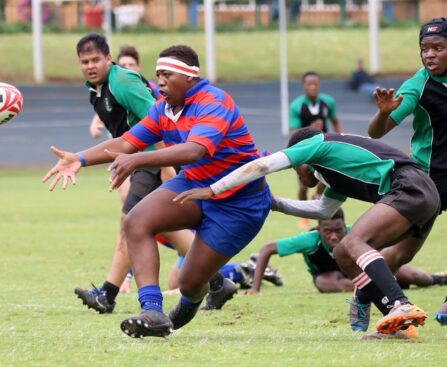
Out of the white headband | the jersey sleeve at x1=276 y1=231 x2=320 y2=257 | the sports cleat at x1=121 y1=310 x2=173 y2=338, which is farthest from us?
the jersey sleeve at x1=276 y1=231 x2=320 y2=257

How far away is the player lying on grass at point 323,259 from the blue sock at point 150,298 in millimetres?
3808

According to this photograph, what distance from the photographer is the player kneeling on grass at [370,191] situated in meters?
7.60

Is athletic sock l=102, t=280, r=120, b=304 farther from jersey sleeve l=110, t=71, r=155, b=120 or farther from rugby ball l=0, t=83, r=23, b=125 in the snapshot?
rugby ball l=0, t=83, r=23, b=125

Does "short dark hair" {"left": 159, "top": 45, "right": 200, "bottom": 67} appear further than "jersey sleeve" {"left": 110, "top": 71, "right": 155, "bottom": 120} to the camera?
No

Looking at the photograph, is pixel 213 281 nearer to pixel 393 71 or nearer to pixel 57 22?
pixel 393 71

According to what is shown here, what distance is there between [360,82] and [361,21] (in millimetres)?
12250

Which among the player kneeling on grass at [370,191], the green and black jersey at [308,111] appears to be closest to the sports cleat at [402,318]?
the player kneeling on grass at [370,191]

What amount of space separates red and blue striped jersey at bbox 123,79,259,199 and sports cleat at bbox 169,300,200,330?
37.9 inches

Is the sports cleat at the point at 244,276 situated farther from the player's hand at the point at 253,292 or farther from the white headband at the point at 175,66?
the white headband at the point at 175,66

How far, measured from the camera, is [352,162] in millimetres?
7863

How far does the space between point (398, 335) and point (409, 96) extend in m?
1.80

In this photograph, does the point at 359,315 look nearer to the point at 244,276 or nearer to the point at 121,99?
the point at 121,99

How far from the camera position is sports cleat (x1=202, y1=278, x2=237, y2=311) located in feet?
33.6

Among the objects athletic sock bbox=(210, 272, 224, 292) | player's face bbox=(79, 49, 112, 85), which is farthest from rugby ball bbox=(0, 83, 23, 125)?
athletic sock bbox=(210, 272, 224, 292)
